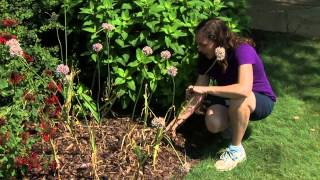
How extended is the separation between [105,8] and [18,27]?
73 cm

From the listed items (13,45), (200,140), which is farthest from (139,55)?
(13,45)

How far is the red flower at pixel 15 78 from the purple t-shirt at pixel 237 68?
4.43 feet

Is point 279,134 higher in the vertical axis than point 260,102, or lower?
lower

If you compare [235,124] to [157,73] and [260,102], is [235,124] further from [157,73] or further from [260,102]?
[157,73]

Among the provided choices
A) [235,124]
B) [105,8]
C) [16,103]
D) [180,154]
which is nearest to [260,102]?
[235,124]

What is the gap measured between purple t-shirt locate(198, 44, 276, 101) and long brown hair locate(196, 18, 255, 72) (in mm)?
47

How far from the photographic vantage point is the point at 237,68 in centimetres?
421

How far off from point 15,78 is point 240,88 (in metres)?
1.55

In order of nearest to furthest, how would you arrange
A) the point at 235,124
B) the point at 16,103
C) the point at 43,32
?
the point at 16,103, the point at 235,124, the point at 43,32

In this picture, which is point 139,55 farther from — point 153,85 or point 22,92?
point 22,92

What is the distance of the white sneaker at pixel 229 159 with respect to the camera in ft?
14.2

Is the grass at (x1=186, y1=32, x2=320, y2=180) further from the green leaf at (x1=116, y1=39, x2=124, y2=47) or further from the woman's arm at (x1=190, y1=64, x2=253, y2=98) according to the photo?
the green leaf at (x1=116, y1=39, x2=124, y2=47)

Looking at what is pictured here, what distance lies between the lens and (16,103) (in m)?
3.79

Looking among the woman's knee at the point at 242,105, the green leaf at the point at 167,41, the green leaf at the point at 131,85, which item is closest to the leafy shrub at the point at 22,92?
the green leaf at the point at 131,85
